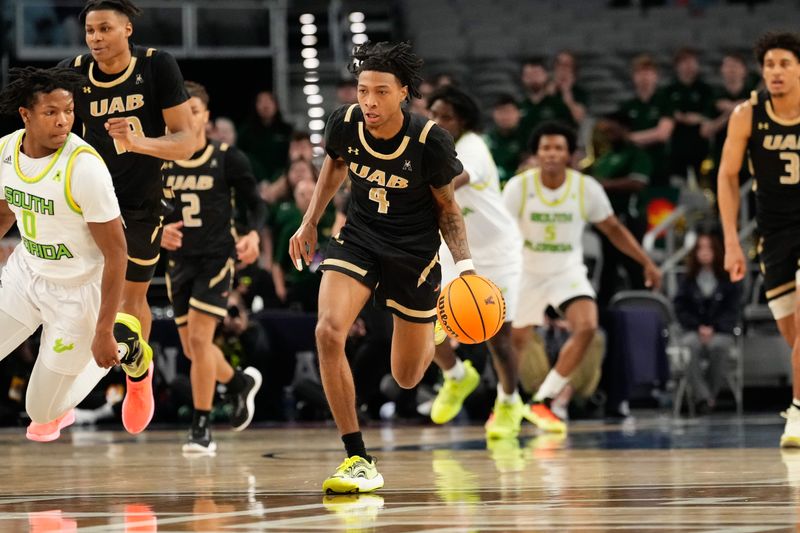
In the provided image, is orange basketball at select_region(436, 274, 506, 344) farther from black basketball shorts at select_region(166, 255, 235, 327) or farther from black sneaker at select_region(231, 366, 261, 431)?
black sneaker at select_region(231, 366, 261, 431)

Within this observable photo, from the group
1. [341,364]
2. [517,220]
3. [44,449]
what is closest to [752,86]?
[517,220]

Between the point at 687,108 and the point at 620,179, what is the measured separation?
1921 mm

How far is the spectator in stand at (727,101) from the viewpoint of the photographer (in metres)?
14.9

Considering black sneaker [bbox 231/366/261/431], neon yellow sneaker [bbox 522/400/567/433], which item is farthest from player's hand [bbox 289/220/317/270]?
neon yellow sneaker [bbox 522/400/567/433]

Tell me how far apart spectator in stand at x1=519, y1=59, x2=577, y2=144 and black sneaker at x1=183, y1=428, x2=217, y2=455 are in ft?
23.1

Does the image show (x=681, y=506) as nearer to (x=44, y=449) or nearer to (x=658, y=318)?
(x=44, y=449)

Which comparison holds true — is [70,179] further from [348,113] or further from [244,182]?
[244,182]

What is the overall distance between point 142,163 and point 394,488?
2.54 m

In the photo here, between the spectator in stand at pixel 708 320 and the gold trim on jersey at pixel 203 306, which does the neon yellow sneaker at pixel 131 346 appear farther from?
the spectator in stand at pixel 708 320

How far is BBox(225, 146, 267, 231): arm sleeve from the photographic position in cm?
936

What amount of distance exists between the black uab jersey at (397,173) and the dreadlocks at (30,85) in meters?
1.21

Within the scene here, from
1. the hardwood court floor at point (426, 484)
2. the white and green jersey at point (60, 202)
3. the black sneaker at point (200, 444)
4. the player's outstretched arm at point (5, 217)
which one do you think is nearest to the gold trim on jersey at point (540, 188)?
the hardwood court floor at point (426, 484)

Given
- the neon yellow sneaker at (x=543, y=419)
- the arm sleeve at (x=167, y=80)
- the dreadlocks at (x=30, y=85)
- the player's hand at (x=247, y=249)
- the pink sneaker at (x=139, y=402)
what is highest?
the arm sleeve at (x=167, y=80)

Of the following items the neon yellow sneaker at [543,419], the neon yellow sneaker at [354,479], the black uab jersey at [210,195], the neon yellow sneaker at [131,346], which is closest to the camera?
the neon yellow sneaker at [354,479]
